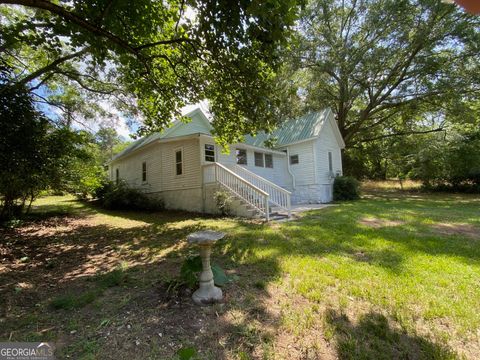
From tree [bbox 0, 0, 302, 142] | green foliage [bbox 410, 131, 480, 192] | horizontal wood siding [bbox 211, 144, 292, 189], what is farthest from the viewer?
green foliage [bbox 410, 131, 480, 192]

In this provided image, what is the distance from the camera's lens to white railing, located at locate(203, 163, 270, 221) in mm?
9102

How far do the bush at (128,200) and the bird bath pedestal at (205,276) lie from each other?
10.2 m

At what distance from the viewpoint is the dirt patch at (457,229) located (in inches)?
243

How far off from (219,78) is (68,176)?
207 inches

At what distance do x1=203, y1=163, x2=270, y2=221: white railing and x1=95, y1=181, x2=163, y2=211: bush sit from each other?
3.61 meters

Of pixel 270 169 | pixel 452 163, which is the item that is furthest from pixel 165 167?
pixel 452 163

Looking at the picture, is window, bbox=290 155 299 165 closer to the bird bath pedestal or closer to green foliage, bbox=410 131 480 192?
green foliage, bbox=410 131 480 192

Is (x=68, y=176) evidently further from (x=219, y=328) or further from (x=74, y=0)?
(x=219, y=328)

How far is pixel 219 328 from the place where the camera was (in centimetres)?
265

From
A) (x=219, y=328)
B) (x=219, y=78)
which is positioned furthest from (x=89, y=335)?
(x=219, y=78)

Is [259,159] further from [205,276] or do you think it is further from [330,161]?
[205,276]

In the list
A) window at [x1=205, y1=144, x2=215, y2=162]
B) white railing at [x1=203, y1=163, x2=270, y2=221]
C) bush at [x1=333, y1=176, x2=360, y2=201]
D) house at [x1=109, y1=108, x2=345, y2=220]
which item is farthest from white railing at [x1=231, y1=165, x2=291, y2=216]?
bush at [x1=333, y1=176, x2=360, y2=201]

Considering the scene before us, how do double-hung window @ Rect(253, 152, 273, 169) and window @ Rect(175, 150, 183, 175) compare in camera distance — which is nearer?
window @ Rect(175, 150, 183, 175)

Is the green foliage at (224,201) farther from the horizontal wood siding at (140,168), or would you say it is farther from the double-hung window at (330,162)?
the double-hung window at (330,162)
